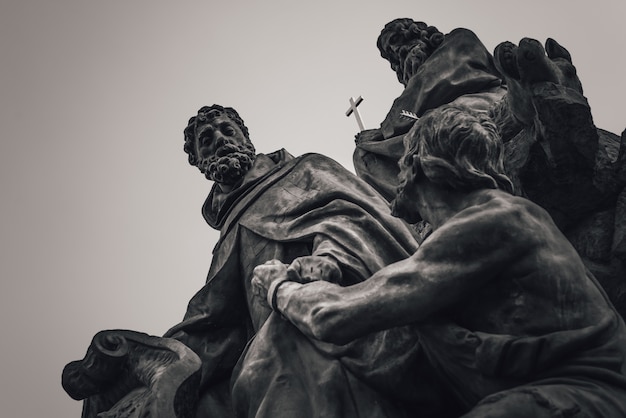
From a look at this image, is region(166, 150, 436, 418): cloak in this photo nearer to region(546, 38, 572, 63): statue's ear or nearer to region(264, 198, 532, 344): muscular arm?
region(264, 198, 532, 344): muscular arm

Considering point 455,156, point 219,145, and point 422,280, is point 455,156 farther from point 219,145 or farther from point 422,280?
point 219,145

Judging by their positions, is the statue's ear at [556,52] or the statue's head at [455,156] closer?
the statue's head at [455,156]

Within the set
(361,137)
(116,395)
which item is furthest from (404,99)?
(116,395)

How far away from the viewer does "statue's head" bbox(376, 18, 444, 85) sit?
9.06 meters

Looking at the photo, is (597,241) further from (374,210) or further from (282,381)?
(282,381)

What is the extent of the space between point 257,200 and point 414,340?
2.43 meters

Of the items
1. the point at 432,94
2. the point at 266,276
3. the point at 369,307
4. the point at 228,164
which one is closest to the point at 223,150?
the point at 228,164

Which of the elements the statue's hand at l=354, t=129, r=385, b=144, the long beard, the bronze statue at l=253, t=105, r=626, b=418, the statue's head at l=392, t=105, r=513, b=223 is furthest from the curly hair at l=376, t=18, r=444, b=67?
the bronze statue at l=253, t=105, r=626, b=418

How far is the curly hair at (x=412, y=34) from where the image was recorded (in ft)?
30.0

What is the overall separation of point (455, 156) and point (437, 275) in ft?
2.35

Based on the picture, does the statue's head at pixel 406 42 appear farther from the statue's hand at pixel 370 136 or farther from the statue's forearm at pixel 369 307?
the statue's forearm at pixel 369 307

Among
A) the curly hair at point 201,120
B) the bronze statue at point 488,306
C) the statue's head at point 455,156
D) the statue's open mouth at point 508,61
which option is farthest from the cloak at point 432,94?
the bronze statue at point 488,306

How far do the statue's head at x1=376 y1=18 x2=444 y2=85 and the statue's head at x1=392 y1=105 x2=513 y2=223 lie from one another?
3.63 m

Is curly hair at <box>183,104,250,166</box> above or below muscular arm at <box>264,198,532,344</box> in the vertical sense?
above
